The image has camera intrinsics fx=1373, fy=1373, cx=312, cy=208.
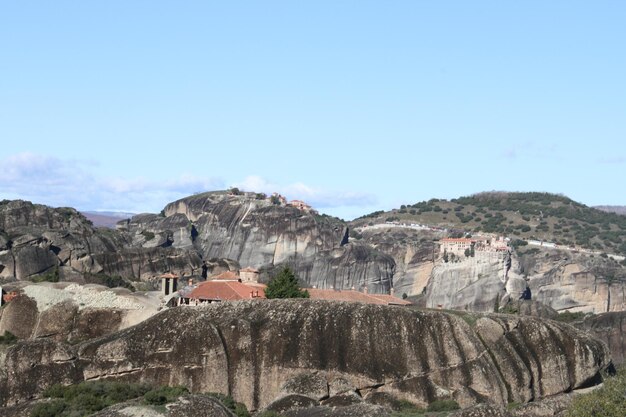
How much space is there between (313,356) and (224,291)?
144ft

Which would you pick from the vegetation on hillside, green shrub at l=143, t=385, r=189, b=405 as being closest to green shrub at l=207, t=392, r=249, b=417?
the vegetation on hillside

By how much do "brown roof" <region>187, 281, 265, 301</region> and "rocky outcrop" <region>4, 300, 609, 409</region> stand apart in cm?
3427

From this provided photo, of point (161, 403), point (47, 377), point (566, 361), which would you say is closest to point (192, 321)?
point (47, 377)

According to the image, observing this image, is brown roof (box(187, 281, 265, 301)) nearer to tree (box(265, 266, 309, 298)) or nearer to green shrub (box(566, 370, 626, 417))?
tree (box(265, 266, 309, 298))

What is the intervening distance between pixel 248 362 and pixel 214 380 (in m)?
2.46

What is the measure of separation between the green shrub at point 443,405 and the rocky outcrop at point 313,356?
861 millimetres

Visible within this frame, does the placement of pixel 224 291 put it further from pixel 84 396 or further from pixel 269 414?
pixel 269 414

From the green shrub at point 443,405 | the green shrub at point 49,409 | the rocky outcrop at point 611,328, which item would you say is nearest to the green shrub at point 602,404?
the green shrub at point 443,405

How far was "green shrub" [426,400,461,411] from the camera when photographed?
276 ft

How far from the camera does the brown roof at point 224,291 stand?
127 metres

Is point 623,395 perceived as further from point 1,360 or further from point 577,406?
point 1,360

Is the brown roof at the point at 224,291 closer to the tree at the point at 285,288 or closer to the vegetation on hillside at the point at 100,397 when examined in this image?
the tree at the point at 285,288

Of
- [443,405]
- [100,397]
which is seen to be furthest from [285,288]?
[100,397]

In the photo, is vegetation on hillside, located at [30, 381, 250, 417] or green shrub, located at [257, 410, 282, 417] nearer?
vegetation on hillside, located at [30, 381, 250, 417]
